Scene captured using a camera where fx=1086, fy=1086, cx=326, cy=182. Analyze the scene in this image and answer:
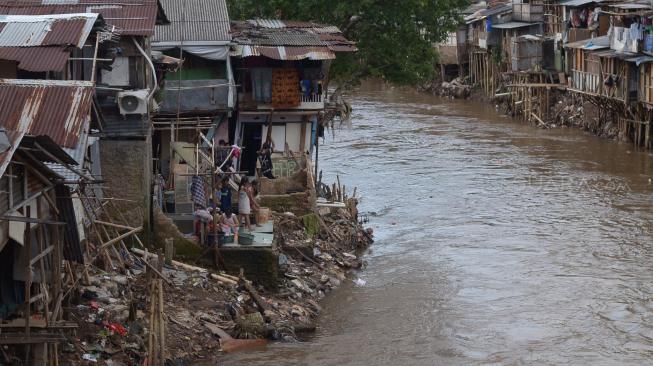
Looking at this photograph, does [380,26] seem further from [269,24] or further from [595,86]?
[595,86]

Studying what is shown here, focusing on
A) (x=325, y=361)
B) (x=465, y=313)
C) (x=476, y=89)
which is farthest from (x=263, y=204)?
(x=476, y=89)

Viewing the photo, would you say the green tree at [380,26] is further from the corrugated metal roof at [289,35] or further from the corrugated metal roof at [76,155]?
the corrugated metal roof at [76,155]

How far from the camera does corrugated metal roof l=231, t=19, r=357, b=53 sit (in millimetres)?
22250

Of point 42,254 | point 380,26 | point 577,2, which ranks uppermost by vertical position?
point 577,2

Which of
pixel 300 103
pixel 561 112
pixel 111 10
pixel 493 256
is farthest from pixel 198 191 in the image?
pixel 561 112

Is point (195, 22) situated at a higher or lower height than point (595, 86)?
higher

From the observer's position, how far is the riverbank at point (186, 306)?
483 inches

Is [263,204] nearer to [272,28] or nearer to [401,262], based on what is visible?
[401,262]

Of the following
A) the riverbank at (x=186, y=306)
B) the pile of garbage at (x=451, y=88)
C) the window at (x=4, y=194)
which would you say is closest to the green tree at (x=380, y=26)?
the riverbank at (x=186, y=306)

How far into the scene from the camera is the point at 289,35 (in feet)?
75.6

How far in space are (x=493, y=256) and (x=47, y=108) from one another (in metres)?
11.7

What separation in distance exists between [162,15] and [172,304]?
525 cm

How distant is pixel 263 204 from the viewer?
63.9ft

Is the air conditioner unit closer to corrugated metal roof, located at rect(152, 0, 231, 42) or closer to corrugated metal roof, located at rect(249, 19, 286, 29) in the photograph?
corrugated metal roof, located at rect(152, 0, 231, 42)
